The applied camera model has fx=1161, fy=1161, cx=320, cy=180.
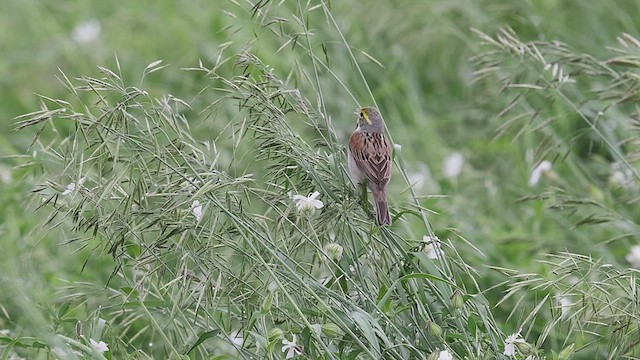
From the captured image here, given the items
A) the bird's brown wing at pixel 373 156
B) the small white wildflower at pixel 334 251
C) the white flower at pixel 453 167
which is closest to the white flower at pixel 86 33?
the white flower at pixel 453 167

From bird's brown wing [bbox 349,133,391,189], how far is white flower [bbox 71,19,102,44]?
4.39 meters

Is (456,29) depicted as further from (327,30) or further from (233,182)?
(233,182)

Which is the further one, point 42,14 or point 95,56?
point 42,14

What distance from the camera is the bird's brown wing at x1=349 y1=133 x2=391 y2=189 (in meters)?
3.69

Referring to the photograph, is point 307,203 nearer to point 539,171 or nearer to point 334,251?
point 334,251

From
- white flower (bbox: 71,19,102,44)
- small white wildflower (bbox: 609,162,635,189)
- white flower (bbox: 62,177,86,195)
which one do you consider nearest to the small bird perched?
white flower (bbox: 62,177,86,195)

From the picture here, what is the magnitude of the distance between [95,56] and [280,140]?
16.5 feet

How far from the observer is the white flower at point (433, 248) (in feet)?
10.3

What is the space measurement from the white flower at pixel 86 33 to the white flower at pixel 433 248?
5.19 m

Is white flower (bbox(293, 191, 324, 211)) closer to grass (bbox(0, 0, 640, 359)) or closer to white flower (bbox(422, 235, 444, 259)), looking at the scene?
grass (bbox(0, 0, 640, 359))

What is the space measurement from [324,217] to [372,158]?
719mm

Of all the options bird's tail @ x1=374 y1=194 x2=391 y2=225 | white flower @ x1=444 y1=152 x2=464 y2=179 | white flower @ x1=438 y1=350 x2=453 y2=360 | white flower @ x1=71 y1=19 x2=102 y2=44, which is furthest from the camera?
white flower @ x1=71 y1=19 x2=102 y2=44

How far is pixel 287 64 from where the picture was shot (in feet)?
24.1

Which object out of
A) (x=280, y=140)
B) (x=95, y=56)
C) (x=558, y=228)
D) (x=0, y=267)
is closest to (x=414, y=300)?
(x=280, y=140)
